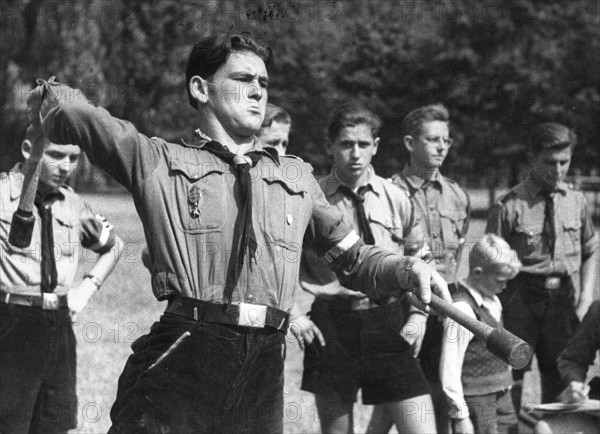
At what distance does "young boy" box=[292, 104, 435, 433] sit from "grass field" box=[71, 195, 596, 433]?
1.32 m

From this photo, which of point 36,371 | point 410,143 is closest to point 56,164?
point 36,371

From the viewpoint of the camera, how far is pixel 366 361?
5.47 meters

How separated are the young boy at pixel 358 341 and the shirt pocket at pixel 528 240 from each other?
1.15 m

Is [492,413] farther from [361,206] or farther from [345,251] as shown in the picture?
[345,251]

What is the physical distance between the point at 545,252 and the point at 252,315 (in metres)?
3.43

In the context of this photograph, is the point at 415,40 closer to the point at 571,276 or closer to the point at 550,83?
the point at 550,83

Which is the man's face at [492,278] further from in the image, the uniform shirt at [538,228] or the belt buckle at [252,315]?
the belt buckle at [252,315]

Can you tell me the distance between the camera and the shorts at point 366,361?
5465mm

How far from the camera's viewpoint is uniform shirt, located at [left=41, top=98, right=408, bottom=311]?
342 cm

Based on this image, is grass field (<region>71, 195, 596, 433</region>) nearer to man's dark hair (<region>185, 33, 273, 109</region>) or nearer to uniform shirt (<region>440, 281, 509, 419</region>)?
uniform shirt (<region>440, 281, 509, 419</region>)

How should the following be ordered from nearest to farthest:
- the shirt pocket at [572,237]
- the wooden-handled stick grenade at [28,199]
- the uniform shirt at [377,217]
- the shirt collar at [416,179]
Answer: the wooden-handled stick grenade at [28,199] → the uniform shirt at [377,217] → the shirt collar at [416,179] → the shirt pocket at [572,237]

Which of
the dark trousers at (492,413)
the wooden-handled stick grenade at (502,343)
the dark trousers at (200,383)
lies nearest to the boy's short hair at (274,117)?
the dark trousers at (492,413)

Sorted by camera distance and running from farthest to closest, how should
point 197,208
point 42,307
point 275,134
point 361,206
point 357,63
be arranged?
point 357,63, point 275,134, point 361,206, point 42,307, point 197,208

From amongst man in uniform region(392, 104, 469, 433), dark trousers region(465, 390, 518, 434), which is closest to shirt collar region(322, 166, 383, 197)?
man in uniform region(392, 104, 469, 433)
